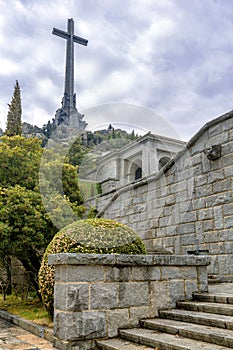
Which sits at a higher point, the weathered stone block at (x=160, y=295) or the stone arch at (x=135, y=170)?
the stone arch at (x=135, y=170)

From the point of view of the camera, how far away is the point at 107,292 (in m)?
3.38

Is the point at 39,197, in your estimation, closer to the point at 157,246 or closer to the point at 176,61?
the point at 157,246

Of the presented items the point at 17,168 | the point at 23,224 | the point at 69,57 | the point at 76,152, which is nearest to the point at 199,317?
the point at 23,224

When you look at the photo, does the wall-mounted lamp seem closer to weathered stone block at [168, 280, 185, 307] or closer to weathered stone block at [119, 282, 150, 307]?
weathered stone block at [168, 280, 185, 307]

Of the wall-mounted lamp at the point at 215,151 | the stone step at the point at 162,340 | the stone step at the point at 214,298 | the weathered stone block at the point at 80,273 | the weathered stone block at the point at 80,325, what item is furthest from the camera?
the wall-mounted lamp at the point at 215,151

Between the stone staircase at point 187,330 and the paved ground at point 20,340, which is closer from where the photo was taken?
the stone staircase at point 187,330

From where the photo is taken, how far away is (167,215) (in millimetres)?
6973

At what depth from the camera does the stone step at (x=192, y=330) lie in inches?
104

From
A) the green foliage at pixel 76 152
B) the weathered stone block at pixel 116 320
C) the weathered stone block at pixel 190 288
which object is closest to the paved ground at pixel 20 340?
the weathered stone block at pixel 190 288

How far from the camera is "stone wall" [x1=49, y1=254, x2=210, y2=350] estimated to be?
3180mm

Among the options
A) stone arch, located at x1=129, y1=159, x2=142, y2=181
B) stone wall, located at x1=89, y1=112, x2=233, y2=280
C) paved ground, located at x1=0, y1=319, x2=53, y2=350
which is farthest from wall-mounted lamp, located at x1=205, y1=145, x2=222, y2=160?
paved ground, located at x1=0, y1=319, x2=53, y2=350

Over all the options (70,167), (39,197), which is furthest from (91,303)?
(70,167)

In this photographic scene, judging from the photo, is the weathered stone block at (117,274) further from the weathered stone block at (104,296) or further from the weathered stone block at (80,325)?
the weathered stone block at (80,325)

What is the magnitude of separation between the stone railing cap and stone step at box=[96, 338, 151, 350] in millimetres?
731
